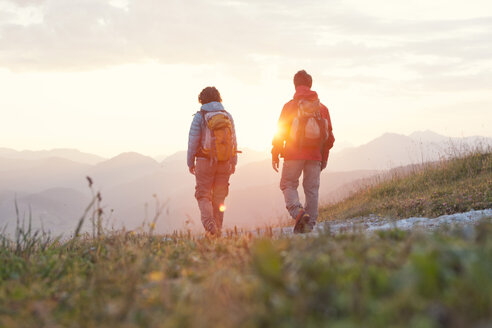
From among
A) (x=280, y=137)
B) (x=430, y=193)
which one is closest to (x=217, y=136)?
(x=280, y=137)

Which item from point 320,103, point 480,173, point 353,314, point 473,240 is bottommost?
point 353,314

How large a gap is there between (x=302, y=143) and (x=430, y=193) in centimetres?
598

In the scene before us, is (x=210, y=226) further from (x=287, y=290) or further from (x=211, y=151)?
(x=287, y=290)

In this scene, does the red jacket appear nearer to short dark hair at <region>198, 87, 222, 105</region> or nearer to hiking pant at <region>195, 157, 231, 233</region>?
hiking pant at <region>195, 157, 231, 233</region>

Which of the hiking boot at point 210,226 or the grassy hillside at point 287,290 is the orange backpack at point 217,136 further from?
the grassy hillside at point 287,290

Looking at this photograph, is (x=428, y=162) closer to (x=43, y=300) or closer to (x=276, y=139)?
(x=276, y=139)

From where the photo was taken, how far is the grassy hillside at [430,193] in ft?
36.8

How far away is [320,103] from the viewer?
8781mm

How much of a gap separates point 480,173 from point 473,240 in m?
12.1

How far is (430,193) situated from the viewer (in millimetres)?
12688

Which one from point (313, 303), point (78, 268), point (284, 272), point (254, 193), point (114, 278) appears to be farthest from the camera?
point (254, 193)

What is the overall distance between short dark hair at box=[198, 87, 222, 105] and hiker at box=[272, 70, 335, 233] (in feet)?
4.31

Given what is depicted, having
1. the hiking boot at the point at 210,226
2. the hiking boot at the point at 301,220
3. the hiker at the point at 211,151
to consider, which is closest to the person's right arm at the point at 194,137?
the hiker at the point at 211,151

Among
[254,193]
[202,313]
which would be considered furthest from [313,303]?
[254,193]
